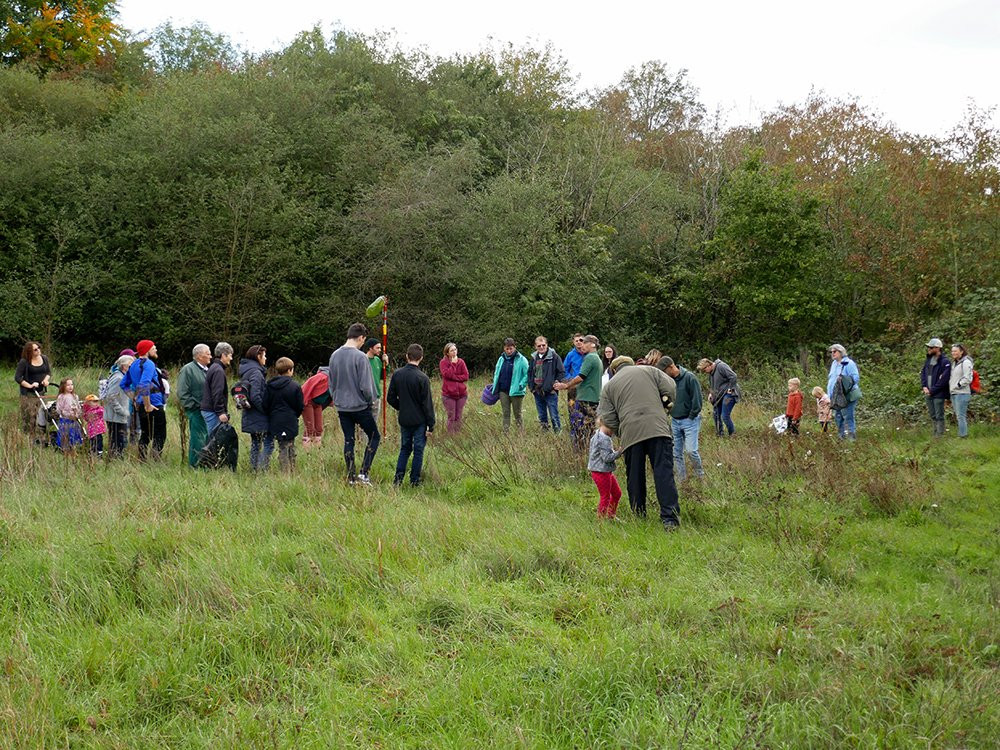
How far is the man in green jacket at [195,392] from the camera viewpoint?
10.5 meters

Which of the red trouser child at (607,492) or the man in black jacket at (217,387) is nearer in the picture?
the red trouser child at (607,492)

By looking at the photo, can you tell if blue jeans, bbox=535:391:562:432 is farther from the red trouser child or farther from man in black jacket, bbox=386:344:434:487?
the red trouser child

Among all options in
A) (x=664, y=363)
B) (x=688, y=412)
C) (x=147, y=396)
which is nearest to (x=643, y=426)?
(x=664, y=363)

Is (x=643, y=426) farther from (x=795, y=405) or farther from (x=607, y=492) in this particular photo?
(x=795, y=405)

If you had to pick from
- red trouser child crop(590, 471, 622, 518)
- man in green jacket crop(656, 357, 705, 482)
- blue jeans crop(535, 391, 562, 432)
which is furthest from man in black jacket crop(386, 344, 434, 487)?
blue jeans crop(535, 391, 562, 432)

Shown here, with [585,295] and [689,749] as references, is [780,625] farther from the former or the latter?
[585,295]

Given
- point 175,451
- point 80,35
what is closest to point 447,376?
point 175,451

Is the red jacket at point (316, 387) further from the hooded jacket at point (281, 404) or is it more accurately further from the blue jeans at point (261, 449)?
the hooded jacket at point (281, 404)

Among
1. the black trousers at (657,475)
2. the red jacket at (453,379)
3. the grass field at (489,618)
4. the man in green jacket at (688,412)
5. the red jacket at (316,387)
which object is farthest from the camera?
the red jacket at (453,379)

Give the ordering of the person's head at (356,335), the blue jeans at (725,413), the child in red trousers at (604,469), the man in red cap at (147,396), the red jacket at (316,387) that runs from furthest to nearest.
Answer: the blue jeans at (725,413) < the red jacket at (316,387) < the man in red cap at (147,396) < the person's head at (356,335) < the child in red trousers at (604,469)

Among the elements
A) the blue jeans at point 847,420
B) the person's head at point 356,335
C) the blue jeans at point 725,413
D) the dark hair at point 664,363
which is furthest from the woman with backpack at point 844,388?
the person's head at point 356,335

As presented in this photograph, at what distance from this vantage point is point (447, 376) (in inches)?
528

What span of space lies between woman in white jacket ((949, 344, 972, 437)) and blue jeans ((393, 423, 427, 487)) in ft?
31.9

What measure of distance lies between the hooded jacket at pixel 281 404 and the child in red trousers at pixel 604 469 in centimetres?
379
